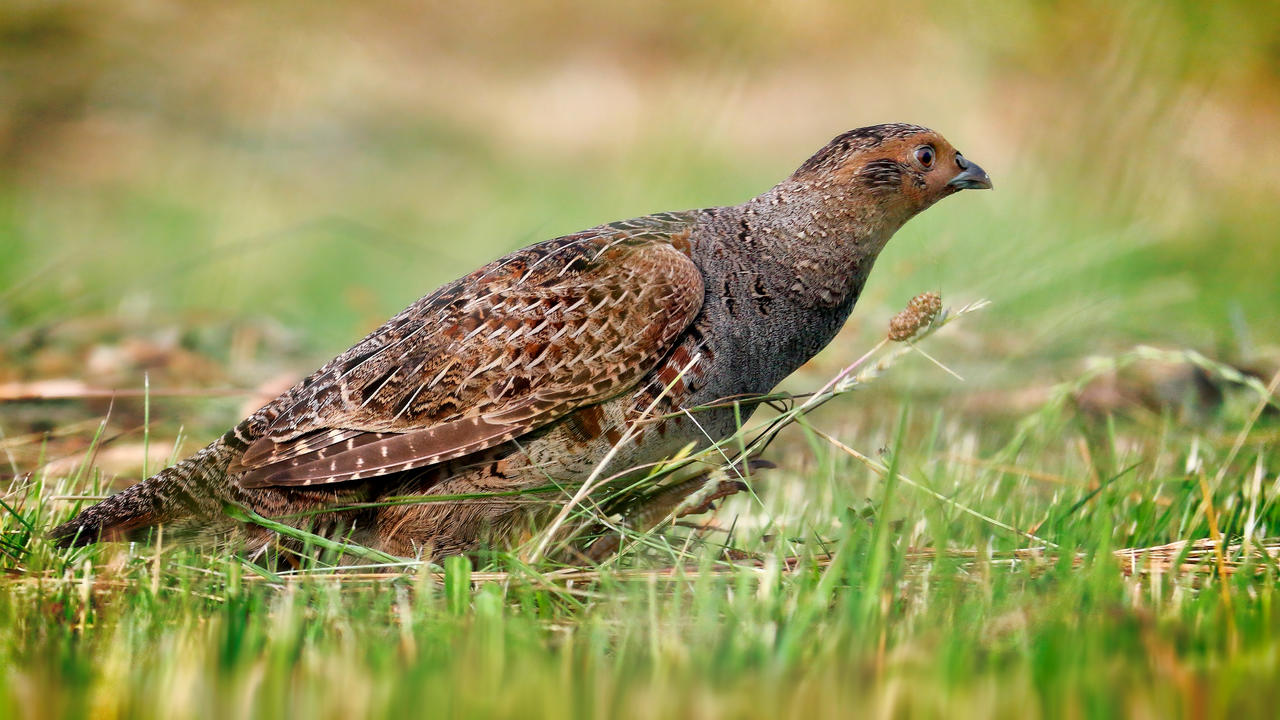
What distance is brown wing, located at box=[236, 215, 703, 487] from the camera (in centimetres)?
306

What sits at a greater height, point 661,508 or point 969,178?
point 969,178

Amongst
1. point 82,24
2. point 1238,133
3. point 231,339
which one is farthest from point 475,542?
point 82,24

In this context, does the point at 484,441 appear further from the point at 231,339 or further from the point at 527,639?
the point at 231,339

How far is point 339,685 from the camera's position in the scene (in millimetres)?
1720

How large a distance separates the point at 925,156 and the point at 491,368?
151 cm

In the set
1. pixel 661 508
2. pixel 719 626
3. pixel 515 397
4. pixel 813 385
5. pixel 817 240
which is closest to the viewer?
pixel 719 626

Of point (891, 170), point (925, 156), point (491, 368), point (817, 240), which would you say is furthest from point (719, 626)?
point (925, 156)

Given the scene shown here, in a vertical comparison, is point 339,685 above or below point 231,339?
below

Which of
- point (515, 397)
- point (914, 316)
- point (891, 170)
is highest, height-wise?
point (891, 170)

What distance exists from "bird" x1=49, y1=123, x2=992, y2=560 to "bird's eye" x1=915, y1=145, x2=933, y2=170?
337 mm

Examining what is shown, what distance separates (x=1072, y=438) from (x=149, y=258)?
24.9ft

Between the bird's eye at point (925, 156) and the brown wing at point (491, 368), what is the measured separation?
0.84 m

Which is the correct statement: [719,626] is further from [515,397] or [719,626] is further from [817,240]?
[817,240]

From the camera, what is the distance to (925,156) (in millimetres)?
3525
